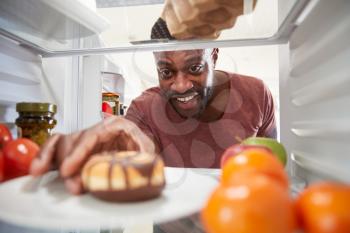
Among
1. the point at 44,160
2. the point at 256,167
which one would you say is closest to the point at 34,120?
the point at 44,160

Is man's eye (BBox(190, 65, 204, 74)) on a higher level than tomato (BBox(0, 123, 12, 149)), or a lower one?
higher

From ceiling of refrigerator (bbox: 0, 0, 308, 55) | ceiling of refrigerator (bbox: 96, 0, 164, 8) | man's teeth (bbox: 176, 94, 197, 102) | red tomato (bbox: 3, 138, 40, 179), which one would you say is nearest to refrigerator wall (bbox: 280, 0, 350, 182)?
ceiling of refrigerator (bbox: 0, 0, 308, 55)

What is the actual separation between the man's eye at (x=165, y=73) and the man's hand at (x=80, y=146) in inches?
11.9

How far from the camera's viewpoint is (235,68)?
49.3 inches

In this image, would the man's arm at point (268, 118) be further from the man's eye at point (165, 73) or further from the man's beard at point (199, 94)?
the man's eye at point (165, 73)

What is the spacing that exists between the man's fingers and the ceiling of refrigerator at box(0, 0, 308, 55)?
18.5 inches

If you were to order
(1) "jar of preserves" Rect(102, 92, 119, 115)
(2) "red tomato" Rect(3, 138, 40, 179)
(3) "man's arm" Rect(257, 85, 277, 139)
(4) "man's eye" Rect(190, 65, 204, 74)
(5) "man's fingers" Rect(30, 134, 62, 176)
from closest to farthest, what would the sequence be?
(5) "man's fingers" Rect(30, 134, 62, 176), (2) "red tomato" Rect(3, 138, 40, 179), (4) "man's eye" Rect(190, 65, 204, 74), (1) "jar of preserves" Rect(102, 92, 119, 115), (3) "man's arm" Rect(257, 85, 277, 139)

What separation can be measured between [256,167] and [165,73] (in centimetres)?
59

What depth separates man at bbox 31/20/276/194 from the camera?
995 millimetres

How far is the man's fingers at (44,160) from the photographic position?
1.86 feet

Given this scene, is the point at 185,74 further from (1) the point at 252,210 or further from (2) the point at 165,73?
(1) the point at 252,210

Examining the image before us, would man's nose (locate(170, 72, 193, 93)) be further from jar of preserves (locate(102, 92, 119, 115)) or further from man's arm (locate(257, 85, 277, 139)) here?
man's arm (locate(257, 85, 277, 139))

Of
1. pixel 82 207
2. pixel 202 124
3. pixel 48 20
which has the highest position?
pixel 48 20

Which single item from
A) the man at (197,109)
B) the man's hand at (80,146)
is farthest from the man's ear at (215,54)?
the man's hand at (80,146)
